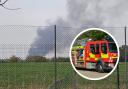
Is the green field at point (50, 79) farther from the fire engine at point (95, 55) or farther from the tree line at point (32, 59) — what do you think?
the fire engine at point (95, 55)

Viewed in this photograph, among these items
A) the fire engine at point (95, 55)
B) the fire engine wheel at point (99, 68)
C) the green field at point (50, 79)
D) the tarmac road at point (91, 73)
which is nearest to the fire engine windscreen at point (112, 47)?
the fire engine at point (95, 55)

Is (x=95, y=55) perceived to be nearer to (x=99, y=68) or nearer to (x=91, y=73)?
(x=99, y=68)

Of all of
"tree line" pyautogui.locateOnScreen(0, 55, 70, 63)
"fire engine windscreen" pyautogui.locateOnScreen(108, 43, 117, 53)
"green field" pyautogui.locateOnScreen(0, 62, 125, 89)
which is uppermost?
"fire engine windscreen" pyautogui.locateOnScreen(108, 43, 117, 53)

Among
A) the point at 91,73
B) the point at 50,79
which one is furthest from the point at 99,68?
the point at 50,79

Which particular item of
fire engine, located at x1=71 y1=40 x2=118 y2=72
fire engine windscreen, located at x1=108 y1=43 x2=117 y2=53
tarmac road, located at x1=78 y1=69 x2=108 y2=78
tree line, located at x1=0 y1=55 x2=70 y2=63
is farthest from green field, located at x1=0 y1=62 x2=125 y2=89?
fire engine windscreen, located at x1=108 y1=43 x2=117 y2=53

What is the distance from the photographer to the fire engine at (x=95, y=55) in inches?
418

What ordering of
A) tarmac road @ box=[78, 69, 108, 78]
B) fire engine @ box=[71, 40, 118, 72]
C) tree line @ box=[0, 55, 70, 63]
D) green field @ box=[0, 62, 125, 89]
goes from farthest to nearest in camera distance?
green field @ box=[0, 62, 125, 89] < tree line @ box=[0, 55, 70, 63] < tarmac road @ box=[78, 69, 108, 78] < fire engine @ box=[71, 40, 118, 72]

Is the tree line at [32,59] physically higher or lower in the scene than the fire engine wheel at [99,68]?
higher

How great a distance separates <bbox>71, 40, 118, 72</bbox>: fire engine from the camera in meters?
10.6

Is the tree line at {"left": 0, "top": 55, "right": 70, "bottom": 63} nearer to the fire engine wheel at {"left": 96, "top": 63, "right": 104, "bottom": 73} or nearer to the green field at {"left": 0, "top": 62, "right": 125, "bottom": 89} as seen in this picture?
the green field at {"left": 0, "top": 62, "right": 125, "bottom": 89}

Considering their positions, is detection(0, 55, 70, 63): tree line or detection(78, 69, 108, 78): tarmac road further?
detection(0, 55, 70, 63): tree line

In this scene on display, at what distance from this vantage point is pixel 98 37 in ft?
35.6

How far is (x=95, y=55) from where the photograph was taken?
1069 centimetres

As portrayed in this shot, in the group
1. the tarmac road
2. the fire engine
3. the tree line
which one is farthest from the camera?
the tree line
